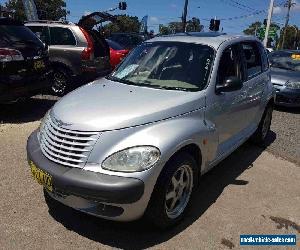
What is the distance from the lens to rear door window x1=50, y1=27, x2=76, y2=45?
8922 mm

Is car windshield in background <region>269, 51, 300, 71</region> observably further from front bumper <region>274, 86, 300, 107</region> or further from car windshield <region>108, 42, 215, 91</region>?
car windshield <region>108, 42, 215, 91</region>

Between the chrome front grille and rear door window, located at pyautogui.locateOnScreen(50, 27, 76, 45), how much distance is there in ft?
19.1

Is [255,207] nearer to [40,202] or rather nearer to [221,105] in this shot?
[221,105]

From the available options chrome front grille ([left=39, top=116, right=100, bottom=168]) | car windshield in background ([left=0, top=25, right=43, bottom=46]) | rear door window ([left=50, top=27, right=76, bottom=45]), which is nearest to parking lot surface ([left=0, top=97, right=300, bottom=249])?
chrome front grille ([left=39, top=116, right=100, bottom=168])

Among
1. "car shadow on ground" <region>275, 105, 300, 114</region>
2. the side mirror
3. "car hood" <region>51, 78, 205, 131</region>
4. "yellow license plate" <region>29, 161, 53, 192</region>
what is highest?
the side mirror

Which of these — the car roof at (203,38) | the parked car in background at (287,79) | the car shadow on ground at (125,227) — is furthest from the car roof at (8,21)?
the parked car in background at (287,79)

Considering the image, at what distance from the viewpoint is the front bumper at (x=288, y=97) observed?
9.57 m

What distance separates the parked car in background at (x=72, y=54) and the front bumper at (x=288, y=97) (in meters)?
4.48

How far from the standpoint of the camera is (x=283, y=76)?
10.0m

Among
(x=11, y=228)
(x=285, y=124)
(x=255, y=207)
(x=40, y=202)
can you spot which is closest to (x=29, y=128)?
(x=40, y=202)

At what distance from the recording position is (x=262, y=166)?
559 centimetres

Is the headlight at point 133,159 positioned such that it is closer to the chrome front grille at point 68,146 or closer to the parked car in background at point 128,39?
the chrome front grille at point 68,146

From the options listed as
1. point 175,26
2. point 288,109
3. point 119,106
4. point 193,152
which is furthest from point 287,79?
point 175,26

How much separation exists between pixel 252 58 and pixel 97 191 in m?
3.54
